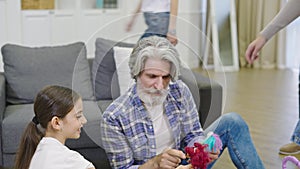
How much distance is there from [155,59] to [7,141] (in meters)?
1.17

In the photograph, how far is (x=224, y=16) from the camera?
6.34m

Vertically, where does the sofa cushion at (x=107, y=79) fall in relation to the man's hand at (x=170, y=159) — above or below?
above

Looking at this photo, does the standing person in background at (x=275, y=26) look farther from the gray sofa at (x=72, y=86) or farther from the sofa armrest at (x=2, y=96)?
the sofa armrest at (x=2, y=96)

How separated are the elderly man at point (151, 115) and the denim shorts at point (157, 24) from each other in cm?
16

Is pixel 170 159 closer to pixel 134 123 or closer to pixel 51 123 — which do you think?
pixel 134 123

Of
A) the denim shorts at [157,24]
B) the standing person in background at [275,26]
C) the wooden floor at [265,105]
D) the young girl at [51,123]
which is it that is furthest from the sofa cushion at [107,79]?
the standing person in background at [275,26]

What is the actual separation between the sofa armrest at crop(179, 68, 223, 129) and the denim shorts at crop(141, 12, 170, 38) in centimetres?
18

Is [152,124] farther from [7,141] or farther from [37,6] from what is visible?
[37,6]

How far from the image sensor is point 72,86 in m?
2.62

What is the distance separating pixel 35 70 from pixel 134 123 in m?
1.29

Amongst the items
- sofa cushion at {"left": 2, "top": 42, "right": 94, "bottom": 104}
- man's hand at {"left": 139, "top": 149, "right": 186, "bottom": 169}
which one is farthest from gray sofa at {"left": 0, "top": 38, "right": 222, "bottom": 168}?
man's hand at {"left": 139, "top": 149, "right": 186, "bottom": 169}

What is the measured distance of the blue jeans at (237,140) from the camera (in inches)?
82.7

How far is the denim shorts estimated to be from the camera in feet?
6.49

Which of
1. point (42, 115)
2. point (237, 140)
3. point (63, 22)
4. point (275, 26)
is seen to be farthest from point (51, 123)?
point (63, 22)
